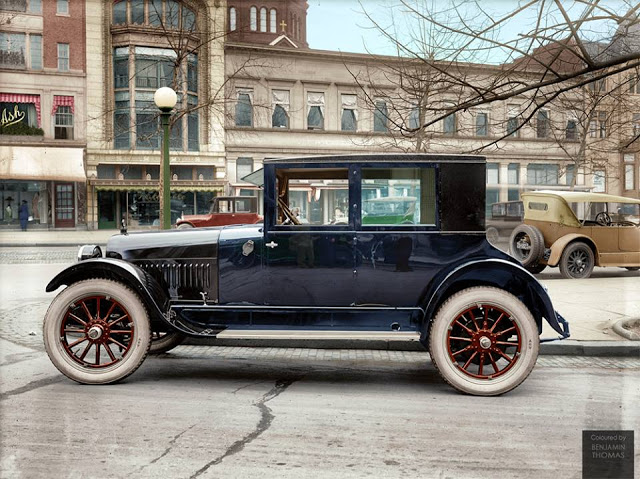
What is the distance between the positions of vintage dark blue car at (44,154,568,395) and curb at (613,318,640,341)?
82.8 inches

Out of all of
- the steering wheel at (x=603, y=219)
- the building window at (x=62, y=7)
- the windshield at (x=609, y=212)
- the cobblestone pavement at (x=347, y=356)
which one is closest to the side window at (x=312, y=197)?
the cobblestone pavement at (x=347, y=356)

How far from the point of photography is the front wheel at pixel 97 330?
15.6 feet

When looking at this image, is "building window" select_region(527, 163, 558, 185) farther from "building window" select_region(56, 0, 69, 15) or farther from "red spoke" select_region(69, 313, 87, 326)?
"red spoke" select_region(69, 313, 87, 326)

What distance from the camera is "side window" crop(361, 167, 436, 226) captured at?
4758 mm

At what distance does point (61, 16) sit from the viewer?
32.3m

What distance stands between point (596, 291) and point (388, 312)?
23.0 feet

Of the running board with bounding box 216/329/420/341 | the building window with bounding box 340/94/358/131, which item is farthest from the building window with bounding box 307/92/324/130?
the running board with bounding box 216/329/420/341

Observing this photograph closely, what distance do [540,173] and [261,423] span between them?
120ft

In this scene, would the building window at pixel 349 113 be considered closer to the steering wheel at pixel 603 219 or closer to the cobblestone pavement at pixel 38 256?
the cobblestone pavement at pixel 38 256

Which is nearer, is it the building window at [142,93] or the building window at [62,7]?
the building window at [62,7]

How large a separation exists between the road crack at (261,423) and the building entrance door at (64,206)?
30.9 meters

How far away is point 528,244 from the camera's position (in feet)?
43.9

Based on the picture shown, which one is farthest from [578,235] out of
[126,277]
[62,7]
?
[62,7]

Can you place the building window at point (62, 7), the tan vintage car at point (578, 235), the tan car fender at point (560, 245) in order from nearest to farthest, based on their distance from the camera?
the tan car fender at point (560, 245), the tan vintage car at point (578, 235), the building window at point (62, 7)
